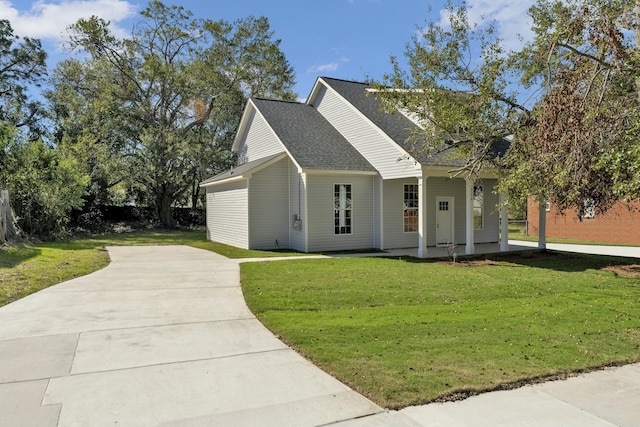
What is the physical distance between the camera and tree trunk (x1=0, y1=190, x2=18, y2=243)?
1622cm

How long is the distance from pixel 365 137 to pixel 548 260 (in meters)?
8.08

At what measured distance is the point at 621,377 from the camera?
4.57 metres

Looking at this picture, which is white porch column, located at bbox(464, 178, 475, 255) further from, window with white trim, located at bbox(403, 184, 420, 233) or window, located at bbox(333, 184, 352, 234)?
window, located at bbox(333, 184, 352, 234)

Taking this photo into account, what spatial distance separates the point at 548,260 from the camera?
46.4ft

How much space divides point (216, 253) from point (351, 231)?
5.18 m

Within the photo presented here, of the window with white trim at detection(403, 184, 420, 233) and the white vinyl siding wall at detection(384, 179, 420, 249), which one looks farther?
the window with white trim at detection(403, 184, 420, 233)

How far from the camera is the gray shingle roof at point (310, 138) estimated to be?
16.2 m

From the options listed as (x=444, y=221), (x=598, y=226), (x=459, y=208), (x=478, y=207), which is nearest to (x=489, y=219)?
(x=478, y=207)

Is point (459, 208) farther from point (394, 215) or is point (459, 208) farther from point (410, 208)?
point (394, 215)

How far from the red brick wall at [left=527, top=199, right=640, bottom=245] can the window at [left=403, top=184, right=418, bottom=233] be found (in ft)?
20.5

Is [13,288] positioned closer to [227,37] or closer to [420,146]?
[420,146]

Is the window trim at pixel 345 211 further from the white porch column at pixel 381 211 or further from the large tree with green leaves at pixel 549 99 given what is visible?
the large tree with green leaves at pixel 549 99

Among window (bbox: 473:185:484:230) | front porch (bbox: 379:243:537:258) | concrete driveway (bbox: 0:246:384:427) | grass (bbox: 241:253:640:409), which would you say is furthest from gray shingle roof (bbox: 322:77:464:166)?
concrete driveway (bbox: 0:246:384:427)

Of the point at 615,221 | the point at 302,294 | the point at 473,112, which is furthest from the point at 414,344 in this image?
the point at 615,221
